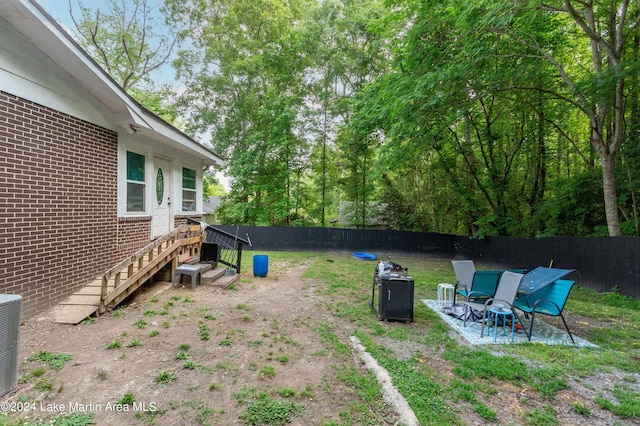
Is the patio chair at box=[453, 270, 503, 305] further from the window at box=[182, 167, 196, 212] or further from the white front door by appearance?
the window at box=[182, 167, 196, 212]

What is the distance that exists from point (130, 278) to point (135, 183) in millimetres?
2425

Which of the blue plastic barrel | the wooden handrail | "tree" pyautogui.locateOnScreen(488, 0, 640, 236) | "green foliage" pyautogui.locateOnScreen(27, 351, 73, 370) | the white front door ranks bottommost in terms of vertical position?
"green foliage" pyautogui.locateOnScreen(27, 351, 73, 370)

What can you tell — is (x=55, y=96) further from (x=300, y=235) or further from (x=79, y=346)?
(x=300, y=235)

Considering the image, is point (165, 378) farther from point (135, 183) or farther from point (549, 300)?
point (549, 300)

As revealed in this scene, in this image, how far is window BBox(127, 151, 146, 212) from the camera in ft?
19.2

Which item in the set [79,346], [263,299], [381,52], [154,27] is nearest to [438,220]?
[381,52]

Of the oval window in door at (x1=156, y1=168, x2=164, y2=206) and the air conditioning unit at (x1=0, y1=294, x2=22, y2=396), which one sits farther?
the oval window in door at (x1=156, y1=168, x2=164, y2=206)

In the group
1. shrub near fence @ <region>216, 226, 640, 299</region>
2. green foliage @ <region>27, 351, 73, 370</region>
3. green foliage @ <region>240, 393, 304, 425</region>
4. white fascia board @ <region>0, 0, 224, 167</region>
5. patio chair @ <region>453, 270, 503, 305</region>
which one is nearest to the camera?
green foliage @ <region>240, 393, 304, 425</region>

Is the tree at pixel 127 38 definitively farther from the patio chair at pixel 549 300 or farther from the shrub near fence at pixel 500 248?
the patio chair at pixel 549 300

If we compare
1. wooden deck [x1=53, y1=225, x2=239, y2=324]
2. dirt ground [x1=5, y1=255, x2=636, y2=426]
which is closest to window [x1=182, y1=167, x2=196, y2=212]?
wooden deck [x1=53, y1=225, x2=239, y2=324]

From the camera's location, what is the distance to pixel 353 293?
20.7 feet

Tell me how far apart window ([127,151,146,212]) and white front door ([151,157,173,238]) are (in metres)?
0.35

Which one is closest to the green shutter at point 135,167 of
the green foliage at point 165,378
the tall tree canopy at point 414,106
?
the green foliage at point 165,378

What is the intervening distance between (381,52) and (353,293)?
13460 millimetres
